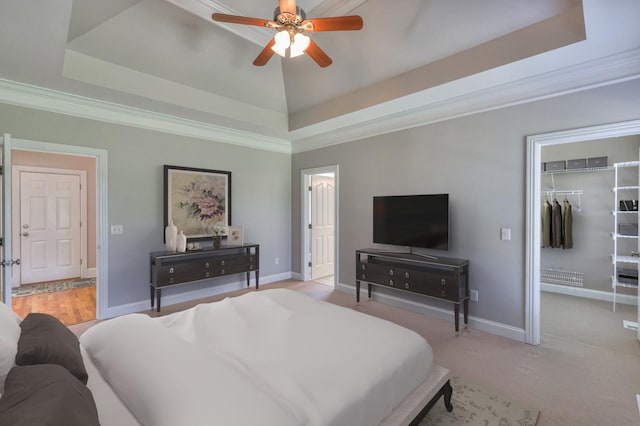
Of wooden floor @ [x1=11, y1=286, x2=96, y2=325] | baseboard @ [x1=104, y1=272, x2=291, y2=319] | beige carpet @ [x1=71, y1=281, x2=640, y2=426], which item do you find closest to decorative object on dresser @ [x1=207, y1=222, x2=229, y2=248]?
baseboard @ [x1=104, y1=272, x2=291, y2=319]

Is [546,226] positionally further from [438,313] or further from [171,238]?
[171,238]

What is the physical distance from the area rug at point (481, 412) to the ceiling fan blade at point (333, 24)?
272 centimetres

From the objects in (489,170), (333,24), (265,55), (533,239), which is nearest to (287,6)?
(333,24)

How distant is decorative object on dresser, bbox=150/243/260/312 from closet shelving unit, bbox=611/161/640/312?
5014mm

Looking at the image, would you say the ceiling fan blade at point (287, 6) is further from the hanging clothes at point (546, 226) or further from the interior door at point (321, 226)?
the hanging clothes at point (546, 226)

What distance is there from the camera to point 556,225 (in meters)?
4.53

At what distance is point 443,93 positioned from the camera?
3.18m

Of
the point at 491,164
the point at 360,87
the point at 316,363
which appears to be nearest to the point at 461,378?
the point at 316,363

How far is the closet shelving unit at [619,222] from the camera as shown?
3.88m

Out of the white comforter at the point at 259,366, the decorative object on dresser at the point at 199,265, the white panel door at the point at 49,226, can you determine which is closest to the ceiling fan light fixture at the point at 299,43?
the white comforter at the point at 259,366

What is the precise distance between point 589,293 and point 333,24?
203 inches

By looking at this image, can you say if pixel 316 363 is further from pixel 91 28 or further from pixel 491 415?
pixel 91 28

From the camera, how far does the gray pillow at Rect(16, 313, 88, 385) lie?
48.0 inches

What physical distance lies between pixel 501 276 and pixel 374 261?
4.86 feet
